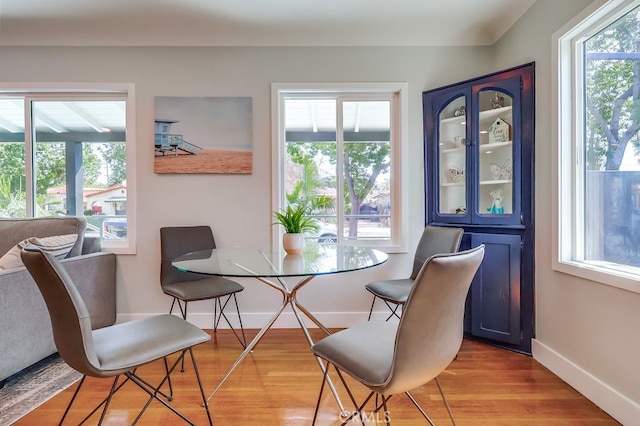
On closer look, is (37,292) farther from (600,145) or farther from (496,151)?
(600,145)

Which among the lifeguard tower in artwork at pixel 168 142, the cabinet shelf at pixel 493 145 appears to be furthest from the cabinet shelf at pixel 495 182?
the lifeguard tower in artwork at pixel 168 142

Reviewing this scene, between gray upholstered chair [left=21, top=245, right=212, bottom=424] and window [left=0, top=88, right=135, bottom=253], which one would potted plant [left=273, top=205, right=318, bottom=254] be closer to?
gray upholstered chair [left=21, top=245, right=212, bottom=424]

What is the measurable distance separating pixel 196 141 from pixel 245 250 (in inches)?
45.8

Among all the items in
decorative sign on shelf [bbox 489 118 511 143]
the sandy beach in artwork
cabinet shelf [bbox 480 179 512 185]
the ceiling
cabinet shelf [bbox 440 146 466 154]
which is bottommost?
cabinet shelf [bbox 480 179 512 185]

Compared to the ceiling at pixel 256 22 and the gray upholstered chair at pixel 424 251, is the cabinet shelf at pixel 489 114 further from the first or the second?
the gray upholstered chair at pixel 424 251

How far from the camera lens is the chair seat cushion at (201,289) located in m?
2.13

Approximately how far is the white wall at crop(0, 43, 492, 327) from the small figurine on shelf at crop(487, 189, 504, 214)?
58cm

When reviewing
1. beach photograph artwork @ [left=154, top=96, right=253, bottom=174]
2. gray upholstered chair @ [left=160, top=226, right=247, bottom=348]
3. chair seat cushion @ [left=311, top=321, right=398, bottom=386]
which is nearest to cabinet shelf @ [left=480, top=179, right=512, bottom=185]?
chair seat cushion @ [left=311, top=321, right=398, bottom=386]

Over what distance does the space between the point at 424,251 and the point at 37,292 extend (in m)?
2.64

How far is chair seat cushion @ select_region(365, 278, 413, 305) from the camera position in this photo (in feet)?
6.75

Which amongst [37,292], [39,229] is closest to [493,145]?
[37,292]

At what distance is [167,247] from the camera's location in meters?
2.47

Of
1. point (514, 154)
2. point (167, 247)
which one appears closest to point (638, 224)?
point (514, 154)

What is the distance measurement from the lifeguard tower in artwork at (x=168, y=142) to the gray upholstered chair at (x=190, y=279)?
683 mm
